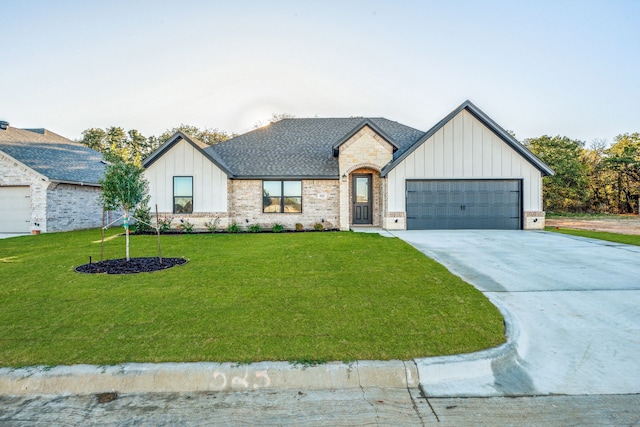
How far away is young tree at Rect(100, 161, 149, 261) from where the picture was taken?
7727mm

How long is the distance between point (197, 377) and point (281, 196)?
13394 millimetres

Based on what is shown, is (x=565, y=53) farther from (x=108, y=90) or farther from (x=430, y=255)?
(x=108, y=90)

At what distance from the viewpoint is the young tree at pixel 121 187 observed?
7.73 metres

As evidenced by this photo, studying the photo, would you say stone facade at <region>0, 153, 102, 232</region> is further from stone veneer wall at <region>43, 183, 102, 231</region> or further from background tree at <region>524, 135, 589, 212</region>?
background tree at <region>524, 135, 589, 212</region>

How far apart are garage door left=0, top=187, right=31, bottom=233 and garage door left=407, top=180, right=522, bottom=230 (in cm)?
1929

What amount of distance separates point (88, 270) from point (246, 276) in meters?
3.75

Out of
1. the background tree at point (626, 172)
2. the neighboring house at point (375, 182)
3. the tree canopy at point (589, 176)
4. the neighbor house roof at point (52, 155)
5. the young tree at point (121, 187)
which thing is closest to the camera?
the young tree at point (121, 187)

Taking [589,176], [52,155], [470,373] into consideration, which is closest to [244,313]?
[470,373]

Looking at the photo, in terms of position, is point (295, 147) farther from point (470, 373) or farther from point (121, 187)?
point (470, 373)

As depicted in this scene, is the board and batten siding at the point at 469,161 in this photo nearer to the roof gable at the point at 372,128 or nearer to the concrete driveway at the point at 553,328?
the roof gable at the point at 372,128

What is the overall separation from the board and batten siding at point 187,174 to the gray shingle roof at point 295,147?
3.10 ft

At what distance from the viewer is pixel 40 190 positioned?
16.0 metres

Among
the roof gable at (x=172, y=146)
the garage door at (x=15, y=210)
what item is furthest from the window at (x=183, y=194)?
the garage door at (x=15, y=210)

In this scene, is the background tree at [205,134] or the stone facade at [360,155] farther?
the background tree at [205,134]
